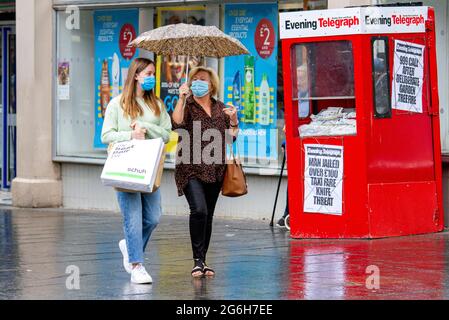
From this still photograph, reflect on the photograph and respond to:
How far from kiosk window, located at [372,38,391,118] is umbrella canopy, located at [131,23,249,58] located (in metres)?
2.57

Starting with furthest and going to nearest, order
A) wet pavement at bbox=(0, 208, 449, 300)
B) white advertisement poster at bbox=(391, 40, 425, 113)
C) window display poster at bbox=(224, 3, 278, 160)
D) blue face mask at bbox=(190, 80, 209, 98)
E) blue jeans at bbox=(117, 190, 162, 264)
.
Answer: window display poster at bbox=(224, 3, 278, 160) < white advertisement poster at bbox=(391, 40, 425, 113) < blue face mask at bbox=(190, 80, 209, 98) < blue jeans at bbox=(117, 190, 162, 264) < wet pavement at bbox=(0, 208, 449, 300)

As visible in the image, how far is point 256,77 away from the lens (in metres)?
14.8

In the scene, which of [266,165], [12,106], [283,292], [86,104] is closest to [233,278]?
[283,292]

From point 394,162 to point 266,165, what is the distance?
2.66 meters

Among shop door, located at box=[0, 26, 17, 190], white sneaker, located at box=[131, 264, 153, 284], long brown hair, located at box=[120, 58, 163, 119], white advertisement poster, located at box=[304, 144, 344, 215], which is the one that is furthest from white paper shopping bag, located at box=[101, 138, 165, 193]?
shop door, located at box=[0, 26, 17, 190]

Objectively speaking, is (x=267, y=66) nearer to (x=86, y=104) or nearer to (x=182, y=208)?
(x=182, y=208)

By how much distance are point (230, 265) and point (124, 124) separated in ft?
6.45

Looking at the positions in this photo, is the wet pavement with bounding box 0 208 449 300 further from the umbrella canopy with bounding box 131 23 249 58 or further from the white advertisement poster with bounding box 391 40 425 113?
the umbrella canopy with bounding box 131 23 249 58

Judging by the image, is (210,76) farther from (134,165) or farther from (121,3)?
(121,3)

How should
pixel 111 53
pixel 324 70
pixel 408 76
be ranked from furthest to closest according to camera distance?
pixel 111 53, pixel 408 76, pixel 324 70

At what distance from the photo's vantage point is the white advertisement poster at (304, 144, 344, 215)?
12.2 meters

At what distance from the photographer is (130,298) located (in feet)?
28.0

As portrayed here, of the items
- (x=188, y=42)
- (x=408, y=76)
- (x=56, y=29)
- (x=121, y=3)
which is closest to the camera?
(x=188, y=42)

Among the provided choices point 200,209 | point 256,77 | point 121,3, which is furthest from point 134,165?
point 121,3
